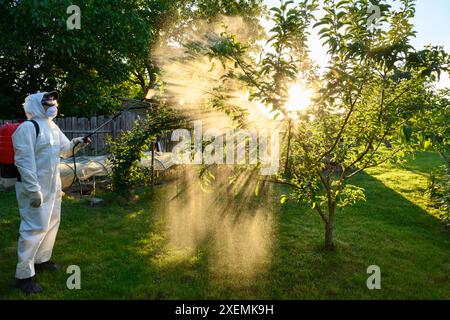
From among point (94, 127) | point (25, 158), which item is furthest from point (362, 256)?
point (94, 127)

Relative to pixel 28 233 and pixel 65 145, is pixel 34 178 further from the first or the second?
pixel 65 145

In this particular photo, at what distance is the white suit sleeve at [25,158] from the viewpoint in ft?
13.5

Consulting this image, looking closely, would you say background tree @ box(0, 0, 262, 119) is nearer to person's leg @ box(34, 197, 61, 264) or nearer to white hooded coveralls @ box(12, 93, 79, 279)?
white hooded coveralls @ box(12, 93, 79, 279)

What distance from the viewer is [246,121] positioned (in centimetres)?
470

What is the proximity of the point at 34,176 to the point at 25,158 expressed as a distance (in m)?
0.25

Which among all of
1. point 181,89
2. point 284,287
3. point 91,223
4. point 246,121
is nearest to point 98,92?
point 91,223

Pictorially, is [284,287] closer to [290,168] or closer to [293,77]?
[290,168]

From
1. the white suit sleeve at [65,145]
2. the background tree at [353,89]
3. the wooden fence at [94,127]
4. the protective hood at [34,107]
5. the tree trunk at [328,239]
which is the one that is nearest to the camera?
the background tree at [353,89]

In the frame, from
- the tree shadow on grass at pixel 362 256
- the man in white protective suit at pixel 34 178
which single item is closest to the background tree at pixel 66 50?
the man in white protective suit at pixel 34 178

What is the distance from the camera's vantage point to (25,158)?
414 cm

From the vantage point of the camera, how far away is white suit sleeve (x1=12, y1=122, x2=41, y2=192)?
4.11m

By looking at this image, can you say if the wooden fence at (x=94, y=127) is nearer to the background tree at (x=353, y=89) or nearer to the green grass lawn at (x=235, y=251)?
the green grass lawn at (x=235, y=251)

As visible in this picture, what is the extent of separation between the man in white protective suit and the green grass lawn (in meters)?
0.46

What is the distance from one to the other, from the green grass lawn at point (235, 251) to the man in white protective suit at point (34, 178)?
18.2 inches
